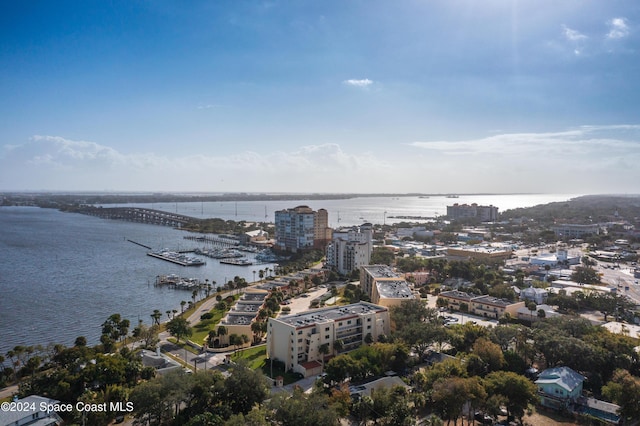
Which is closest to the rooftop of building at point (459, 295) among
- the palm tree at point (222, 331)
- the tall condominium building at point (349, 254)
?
the tall condominium building at point (349, 254)

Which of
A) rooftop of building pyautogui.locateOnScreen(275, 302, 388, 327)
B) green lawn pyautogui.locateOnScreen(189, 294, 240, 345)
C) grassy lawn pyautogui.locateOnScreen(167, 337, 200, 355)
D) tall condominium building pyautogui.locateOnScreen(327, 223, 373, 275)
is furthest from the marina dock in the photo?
rooftop of building pyautogui.locateOnScreen(275, 302, 388, 327)

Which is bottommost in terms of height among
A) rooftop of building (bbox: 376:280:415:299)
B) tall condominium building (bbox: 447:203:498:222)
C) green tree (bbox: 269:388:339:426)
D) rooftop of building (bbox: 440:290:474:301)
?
rooftop of building (bbox: 440:290:474:301)

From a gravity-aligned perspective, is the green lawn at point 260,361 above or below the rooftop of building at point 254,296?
below

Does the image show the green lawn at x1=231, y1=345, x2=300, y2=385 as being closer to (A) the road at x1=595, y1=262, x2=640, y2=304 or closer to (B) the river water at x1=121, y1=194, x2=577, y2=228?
(A) the road at x1=595, y1=262, x2=640, y2=304

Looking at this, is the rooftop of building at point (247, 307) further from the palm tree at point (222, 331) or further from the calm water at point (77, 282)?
the calm water at point (77, 282)

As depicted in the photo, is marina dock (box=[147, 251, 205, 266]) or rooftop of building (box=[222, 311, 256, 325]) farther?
marina dock (box=[147, 251, 205, 266])

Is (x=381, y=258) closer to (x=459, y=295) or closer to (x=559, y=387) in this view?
(x=459, y=295)

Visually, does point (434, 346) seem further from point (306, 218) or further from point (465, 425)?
point (306, 218)
